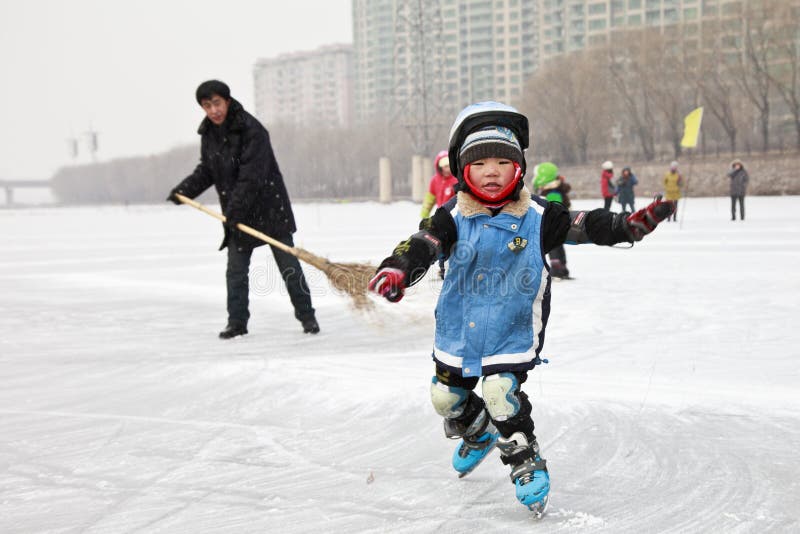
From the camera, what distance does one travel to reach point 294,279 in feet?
19.3

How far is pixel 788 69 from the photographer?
41.1 metres

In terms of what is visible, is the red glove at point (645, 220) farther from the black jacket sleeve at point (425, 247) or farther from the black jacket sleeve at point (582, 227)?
the black jacket sleeve at point (425, 247)

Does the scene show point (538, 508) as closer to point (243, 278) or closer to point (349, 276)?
point (349, 276)

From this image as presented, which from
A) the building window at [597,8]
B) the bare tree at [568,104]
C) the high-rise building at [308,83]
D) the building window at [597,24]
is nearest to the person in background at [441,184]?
the bare tree at [568,104]

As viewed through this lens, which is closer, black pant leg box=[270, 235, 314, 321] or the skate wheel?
the skate wheel

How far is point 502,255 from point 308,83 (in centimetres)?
15454

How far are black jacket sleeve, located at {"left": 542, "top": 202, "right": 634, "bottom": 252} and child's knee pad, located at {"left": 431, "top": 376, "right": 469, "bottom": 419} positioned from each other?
612 millimetres

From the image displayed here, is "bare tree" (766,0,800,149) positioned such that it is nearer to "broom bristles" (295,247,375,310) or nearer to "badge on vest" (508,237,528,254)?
"broom bristles" (295,247,375,310)

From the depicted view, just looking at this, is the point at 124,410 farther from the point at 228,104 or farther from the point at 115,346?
the point at 228,104

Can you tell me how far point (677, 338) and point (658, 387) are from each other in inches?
53.4

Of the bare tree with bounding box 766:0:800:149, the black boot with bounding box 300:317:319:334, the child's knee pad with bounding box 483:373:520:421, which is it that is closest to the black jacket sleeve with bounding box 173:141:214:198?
the black boot with bounding box 300:317:319:334

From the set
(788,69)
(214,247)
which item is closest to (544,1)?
(788,69)

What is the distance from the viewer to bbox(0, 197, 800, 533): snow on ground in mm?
2648

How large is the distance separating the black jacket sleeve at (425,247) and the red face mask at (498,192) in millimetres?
126
